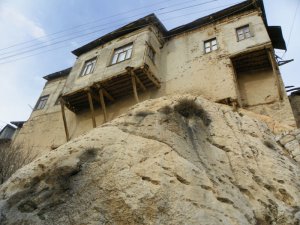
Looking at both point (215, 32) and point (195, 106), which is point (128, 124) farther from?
point (215, 32)

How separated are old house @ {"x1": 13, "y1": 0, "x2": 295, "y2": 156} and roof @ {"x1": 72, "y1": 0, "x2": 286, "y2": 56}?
5 centimetres

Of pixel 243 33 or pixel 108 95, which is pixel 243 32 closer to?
pixel 243 33

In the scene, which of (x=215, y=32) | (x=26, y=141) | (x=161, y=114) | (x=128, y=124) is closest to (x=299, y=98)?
(x=215, y=32)

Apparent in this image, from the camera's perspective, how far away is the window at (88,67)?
639 inches

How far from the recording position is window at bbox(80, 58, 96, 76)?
16.2 meters

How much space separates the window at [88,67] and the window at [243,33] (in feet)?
26.4

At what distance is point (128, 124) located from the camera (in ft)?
24.2

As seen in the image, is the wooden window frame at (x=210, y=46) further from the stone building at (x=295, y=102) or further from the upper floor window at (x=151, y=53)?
the stone building at (x=295, y=102)

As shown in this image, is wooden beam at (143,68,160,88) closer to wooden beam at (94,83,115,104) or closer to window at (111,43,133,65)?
window at (111,43,133,65)

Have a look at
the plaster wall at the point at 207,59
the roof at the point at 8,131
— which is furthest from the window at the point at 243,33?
the roof at the point at 8,131

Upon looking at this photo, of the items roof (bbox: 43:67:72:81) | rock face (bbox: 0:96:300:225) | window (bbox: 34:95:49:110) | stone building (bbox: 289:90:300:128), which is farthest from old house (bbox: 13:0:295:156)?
rock face (bbox: 0:96:300:225)

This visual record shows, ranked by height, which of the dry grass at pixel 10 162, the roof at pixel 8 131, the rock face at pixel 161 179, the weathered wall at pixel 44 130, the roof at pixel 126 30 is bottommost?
the rock face at pixel 161 179

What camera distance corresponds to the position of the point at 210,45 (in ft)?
48.9

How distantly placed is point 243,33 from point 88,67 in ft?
28.7
